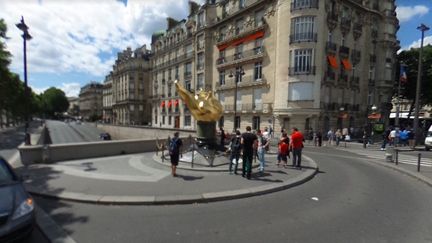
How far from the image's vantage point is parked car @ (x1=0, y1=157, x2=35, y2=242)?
3564mm

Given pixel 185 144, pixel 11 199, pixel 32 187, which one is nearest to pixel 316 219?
pixel 11 199

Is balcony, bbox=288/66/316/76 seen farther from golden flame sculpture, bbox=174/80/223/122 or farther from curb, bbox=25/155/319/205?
curb, bbox=25/155/319/205

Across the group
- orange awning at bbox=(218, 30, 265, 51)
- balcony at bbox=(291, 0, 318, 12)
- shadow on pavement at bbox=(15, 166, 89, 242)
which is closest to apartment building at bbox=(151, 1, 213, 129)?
orange awning at bbox=(218, 30, 265, 51)

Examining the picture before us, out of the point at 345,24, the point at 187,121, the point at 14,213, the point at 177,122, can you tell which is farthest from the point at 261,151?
the point at 177,122

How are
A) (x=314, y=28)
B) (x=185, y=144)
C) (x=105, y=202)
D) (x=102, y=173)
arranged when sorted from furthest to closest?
(x=314, y=28)
(x=185, y=144)
(x=102, y=173)
(x=105, y=202)

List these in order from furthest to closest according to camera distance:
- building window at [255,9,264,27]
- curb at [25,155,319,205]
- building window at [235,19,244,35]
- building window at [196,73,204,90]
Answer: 1. building window at [196,73,204,90]
2. building window at [235,19,244,35]
3. building window at [255,9,264,27]
4. curb at [25,155,319,205]

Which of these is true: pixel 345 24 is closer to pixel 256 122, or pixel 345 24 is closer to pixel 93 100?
pixel 256 122

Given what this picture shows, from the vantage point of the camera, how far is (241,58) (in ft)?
114

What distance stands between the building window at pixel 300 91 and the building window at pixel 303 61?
4.53 feet

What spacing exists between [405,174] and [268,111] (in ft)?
68.3

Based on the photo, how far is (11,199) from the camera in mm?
3926

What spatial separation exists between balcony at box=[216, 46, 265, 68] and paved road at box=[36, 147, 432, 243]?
89.1 ft

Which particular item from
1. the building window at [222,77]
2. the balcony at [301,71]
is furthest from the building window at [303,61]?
the building window at [222,77]

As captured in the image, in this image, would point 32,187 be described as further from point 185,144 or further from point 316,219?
point 185,144
